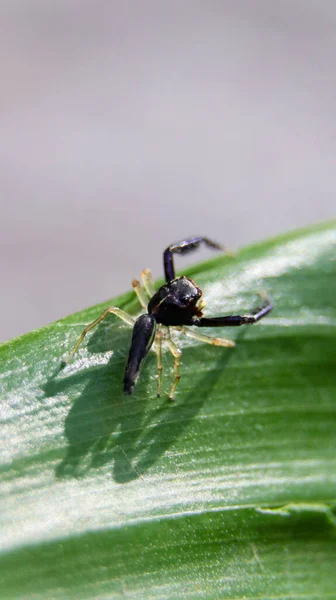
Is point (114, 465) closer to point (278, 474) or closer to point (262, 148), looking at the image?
point (278, 474)

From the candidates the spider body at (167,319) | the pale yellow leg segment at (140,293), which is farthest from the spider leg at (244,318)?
the pale yellow leg segment at (140,293)

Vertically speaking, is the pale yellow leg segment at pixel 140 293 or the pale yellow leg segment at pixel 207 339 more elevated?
the pale yellow leg segment at pixel 140 293

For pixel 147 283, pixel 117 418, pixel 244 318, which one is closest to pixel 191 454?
pixel 117 418

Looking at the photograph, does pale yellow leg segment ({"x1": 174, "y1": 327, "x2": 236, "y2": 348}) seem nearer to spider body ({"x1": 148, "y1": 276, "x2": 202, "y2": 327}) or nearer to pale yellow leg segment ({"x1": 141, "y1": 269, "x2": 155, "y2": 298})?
spider body ({"x1": 148, "y1": 276, "x2": 202, "y2": 327})

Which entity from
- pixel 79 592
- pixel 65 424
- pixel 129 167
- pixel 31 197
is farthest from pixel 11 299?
pixel 79 592

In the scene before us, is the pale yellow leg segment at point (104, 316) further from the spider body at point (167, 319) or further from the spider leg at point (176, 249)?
the spider leg at point (176, 249)

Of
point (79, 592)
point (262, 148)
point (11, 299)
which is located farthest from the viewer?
point (262, 148)

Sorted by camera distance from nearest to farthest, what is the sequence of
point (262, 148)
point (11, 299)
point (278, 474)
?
point (278, 474) → point (11, 299) → point (262, 148)
